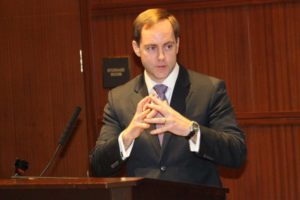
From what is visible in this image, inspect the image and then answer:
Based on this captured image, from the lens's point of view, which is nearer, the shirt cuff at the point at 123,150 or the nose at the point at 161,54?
the shirt cuff at the point at 123,150

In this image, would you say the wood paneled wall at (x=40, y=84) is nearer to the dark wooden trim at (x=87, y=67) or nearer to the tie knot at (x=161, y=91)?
the dark wooden trim at (x=87, y=67)

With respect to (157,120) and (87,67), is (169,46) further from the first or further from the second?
(87,67)

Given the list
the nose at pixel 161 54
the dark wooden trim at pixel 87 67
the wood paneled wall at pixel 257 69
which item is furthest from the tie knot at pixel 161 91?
the dark wooden trim at pixel 87 67

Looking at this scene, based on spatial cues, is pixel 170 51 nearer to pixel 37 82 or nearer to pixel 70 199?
pixel 70 199

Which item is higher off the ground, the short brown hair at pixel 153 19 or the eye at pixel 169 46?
the short brown hair at pixel 153 19

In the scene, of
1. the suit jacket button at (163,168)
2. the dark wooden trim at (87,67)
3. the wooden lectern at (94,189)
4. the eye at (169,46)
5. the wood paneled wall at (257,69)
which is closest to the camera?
the wooden lectern at (94,189)

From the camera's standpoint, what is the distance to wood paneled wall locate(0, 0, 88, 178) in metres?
4.77

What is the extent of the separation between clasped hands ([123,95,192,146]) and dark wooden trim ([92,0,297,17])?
169 centimetres

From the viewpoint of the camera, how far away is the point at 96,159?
3.01 metres

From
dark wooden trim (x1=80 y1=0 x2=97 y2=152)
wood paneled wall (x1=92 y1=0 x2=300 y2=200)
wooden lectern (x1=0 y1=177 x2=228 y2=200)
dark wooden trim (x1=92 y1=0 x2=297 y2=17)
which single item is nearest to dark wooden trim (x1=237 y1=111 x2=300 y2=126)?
wood paneled wall (x1=92 y1=0 x2=300 y2=200)

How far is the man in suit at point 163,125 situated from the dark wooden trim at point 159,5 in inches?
51.1

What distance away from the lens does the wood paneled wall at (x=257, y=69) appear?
4238 mm

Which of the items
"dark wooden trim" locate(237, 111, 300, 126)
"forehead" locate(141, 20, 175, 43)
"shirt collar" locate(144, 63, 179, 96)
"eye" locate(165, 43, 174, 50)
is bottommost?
"dark wooden trim" locate(237, 111, 300, 126)

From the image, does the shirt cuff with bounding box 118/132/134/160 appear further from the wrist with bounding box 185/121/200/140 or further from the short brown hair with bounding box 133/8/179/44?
the short brown hair with bounding box 133/8/179/44
